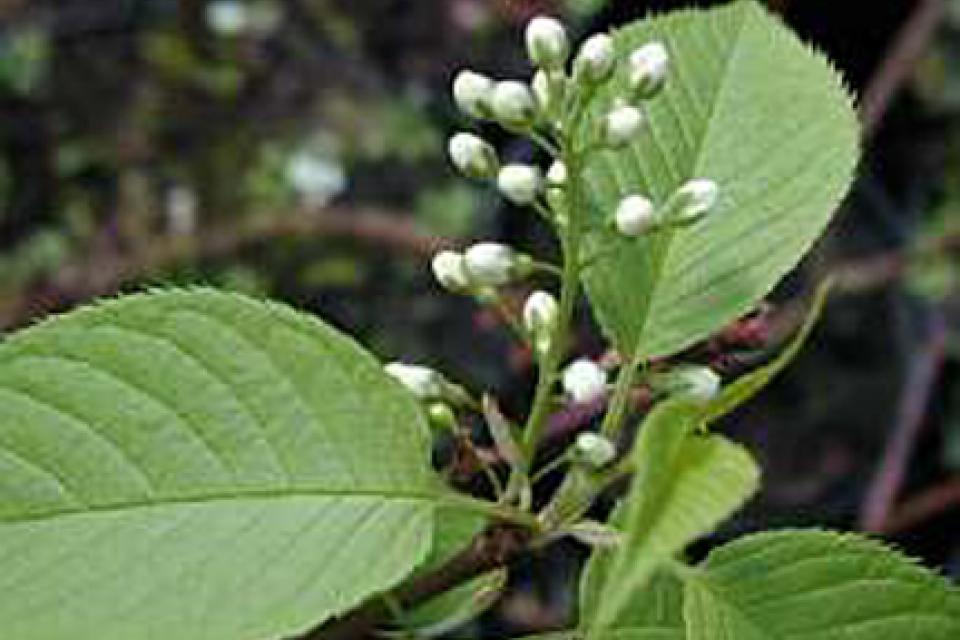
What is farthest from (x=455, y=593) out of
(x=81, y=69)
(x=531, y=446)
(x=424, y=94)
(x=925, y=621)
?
(x=81, y=69)

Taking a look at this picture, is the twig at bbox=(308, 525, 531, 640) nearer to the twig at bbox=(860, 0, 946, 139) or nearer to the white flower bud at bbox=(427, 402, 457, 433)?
the white flower bud at bbox=(427, 402, 457, 433)

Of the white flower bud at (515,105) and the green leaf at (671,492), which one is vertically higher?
the white flower bud at (515,105)

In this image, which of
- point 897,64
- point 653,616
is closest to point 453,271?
point 653,616

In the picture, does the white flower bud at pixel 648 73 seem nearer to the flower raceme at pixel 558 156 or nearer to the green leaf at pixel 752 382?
the flower raceme at pixel 558 156

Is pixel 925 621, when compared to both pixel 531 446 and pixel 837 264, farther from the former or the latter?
pixel 837 264

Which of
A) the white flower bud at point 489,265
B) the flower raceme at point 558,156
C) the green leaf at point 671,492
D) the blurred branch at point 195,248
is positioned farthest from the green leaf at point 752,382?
the blurred branch at point 195,248

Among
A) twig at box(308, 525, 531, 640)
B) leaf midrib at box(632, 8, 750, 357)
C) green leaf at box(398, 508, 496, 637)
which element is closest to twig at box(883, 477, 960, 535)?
leaf midrib at box(632, 8, 750, 357)
